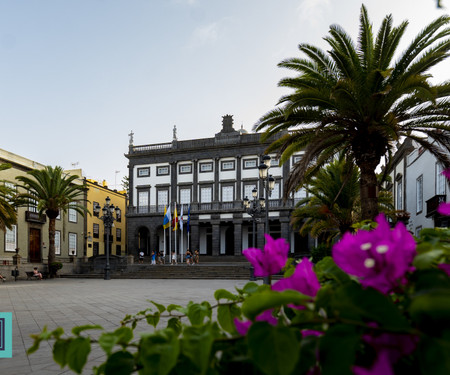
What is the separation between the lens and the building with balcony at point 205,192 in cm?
4559

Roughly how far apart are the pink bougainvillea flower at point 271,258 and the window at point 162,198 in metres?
48.4

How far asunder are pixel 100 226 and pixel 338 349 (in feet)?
180

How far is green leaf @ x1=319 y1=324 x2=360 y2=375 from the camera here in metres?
0.70

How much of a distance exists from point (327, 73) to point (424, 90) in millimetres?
3553

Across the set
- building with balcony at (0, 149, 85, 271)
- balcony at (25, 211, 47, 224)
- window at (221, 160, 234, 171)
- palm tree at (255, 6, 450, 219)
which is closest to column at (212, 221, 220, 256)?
window at (221, 160, 234, 171)

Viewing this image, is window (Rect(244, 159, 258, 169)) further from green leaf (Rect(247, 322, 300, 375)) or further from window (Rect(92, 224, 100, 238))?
green leaf (Rect(247, 322, 300, 375))

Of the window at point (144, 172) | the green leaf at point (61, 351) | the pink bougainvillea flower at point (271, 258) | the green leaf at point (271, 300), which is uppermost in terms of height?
the window at point (144, 172)

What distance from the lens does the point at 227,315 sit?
4.16ft

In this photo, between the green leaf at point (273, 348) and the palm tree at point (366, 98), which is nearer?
the green leaf at point (273, 348)

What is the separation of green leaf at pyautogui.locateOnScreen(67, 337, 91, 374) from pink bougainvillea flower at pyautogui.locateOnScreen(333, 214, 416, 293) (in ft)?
1.77

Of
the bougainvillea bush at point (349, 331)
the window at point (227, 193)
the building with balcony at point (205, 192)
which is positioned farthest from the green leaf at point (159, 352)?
the window at point (227, 193)

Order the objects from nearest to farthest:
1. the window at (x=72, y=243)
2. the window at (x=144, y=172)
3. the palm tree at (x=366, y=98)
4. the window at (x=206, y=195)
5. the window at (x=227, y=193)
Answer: the palm tree at (x=366, y=98) < the window at (x=72, y=243) < the window at (x=227, y=193) < the window at (x=206, y=195) < the window at (x=144, y=172)

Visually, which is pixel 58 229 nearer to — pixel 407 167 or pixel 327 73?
pixel 407 167

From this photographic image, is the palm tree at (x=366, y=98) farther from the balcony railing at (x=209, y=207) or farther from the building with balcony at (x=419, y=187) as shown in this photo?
the balcony railing at (x=209, y=207)
